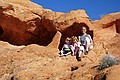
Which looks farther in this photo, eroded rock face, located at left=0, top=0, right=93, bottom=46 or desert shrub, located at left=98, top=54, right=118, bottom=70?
eroded rock face, located at left=0, top=0, right=93, bottom=46

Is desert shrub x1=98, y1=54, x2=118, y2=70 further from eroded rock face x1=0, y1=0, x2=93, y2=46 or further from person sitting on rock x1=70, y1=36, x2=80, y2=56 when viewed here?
eroded rock face x1=0, y1=0, x2=93, y2=46

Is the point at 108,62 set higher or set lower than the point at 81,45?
Answer: lower

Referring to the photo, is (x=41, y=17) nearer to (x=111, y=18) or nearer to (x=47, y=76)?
(x=111, y=18)

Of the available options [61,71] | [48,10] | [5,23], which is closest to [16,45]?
[5,23]

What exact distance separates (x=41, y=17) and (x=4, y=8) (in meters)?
2.65

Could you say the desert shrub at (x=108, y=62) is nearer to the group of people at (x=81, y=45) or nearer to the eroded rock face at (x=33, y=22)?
the group of people at (x=81, y=45)

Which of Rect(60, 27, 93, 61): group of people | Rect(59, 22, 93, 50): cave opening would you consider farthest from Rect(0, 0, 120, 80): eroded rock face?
Rect(60, 27, 93, 61): group of people

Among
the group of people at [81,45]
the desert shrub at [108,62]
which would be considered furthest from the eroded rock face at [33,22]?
the desert shrub at [108,62]

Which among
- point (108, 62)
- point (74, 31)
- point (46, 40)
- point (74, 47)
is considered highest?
point (74, 31)

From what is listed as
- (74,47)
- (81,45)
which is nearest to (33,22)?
(74,47)

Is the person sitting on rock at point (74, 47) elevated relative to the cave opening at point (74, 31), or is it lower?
lower

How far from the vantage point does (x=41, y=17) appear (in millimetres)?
21453

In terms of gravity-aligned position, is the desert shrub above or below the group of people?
below

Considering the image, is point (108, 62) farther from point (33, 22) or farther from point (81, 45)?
point (33, 22)
